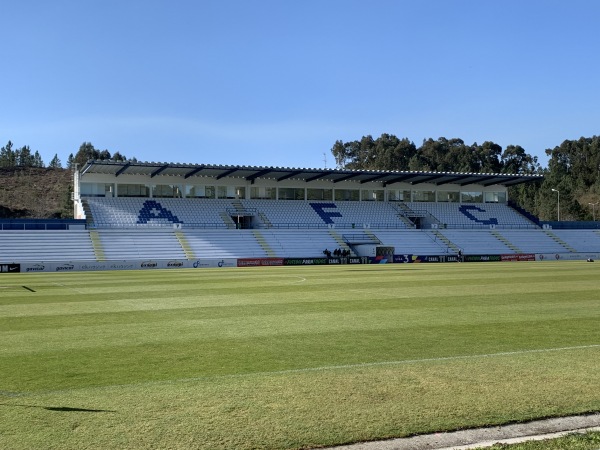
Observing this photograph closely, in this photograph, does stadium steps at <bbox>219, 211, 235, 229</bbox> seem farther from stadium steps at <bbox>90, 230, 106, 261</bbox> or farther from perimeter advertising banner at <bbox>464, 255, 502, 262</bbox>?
perimeter advertising banner at <bbox>464, 255, 502, 262</bbox>

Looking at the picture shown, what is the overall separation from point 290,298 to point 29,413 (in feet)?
48.6

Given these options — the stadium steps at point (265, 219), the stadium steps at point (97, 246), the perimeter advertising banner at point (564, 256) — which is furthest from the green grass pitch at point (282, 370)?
the perimeter advertising banner at point (564, 256)

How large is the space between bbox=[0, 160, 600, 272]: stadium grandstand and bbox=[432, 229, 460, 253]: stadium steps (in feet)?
0.81

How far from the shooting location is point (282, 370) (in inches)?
400

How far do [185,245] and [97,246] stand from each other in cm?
797

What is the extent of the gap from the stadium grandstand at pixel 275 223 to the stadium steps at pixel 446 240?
0.81 ft

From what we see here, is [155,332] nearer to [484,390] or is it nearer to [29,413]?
[29,413]

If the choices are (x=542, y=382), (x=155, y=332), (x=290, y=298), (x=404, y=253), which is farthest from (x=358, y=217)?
(x=542, y=382)

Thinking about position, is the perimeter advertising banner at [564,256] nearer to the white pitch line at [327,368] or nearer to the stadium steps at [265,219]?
the stadium steps at [265,219]

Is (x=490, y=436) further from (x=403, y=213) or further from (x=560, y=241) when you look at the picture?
(x=560, y=241)

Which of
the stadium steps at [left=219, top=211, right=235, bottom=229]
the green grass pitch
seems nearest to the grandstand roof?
the stadium steps at [left=219, top=211, right=235, bottom=229]

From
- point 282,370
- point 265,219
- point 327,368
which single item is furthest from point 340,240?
point 282,370

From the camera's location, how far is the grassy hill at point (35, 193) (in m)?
126

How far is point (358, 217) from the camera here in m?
72.6
